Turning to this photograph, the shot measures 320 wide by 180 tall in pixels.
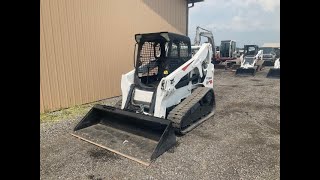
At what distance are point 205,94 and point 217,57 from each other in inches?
722

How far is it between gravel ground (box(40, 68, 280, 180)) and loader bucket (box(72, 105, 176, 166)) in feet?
0.48

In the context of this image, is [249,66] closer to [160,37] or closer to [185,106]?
[185,106]

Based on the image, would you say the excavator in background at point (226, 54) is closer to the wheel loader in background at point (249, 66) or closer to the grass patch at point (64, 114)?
the wheel loader in background at point (249, 66)

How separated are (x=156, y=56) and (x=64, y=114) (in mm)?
3655

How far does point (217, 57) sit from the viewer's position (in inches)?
974

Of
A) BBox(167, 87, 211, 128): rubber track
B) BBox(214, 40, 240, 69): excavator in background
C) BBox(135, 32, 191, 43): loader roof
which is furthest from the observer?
BBox(214, 40, 240, 69): excavator in background

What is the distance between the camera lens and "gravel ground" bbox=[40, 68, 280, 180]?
4273 millimetres

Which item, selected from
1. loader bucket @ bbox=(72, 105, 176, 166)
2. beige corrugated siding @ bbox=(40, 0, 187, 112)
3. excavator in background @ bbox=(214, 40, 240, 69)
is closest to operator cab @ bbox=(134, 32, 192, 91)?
loader bucket @ bbox=(72, 105, 176, 166)

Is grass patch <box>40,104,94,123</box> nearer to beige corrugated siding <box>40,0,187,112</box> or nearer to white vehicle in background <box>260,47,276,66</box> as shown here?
beige corrugated siding <box>40,0,187,112</box>

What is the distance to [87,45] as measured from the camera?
30.9ft

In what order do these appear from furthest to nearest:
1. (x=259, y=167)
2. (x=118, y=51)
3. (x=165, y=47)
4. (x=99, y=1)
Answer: (x=118, y=51) < (x=99, y=1) < (x=165, y=47) < (x=259, y=167)

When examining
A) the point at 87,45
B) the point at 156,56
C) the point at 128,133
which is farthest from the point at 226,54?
the point at 128,133

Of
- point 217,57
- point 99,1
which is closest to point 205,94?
point 99,1
